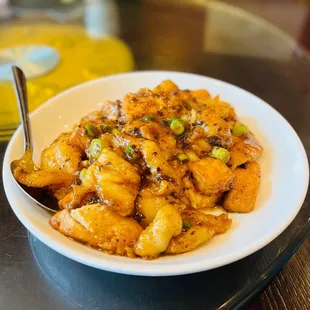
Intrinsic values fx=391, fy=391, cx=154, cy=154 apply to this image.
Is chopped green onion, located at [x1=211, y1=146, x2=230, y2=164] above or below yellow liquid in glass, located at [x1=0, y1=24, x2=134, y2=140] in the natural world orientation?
above

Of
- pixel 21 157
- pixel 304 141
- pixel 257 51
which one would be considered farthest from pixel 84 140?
pixel 257 51

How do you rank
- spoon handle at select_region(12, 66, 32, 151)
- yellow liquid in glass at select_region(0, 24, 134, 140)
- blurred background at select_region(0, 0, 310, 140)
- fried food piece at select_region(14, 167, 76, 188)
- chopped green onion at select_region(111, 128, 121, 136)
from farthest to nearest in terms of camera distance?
blurred background at select_region(0, 0, 310, 140) → yellow liquid in glass at select_region(0, 24, 134, 140) → spoon handle at select_region(12, 66, 32, 151) → chopped green onion at select_region(111, 128, 121, 136) → fried food piece at select_region(14, 167, 76, 188)

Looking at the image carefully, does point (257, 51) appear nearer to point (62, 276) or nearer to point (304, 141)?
point (304, 141)

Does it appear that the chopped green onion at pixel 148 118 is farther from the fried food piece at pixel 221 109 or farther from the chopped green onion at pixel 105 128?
the fried food piece at pixel 221 109

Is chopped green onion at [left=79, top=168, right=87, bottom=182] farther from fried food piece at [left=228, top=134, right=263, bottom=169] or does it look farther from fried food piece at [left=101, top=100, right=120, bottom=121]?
fried food piece at [left=228, top=134, right=263, bottom=169]

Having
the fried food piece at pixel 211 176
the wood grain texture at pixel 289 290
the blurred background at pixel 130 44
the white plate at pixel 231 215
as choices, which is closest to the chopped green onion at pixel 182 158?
the fried food piece at pixel 211 176

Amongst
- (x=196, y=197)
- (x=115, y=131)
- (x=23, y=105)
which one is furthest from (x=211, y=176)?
(x=23, y=105)

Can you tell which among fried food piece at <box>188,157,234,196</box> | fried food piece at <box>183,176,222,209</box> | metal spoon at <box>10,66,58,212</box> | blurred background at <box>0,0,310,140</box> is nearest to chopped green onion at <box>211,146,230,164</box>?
fried food piece at <box>188,157,234,196</box>

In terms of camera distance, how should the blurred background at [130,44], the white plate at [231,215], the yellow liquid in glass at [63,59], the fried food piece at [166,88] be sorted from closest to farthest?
the white plate at [231,215], the fried food piece at [166,88], the yellow liquid in glass at [63,59], the blurred background at [130,44]
